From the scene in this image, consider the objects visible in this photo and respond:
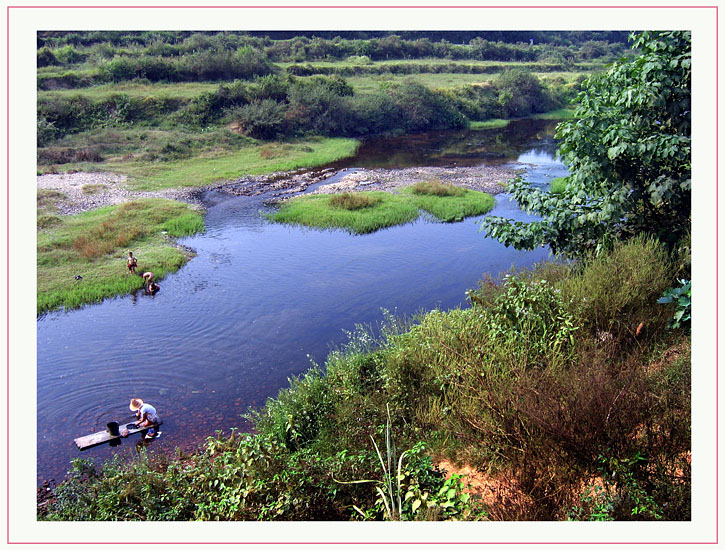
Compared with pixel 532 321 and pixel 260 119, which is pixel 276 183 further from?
pixel 532 321

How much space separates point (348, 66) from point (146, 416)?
39.4 meters

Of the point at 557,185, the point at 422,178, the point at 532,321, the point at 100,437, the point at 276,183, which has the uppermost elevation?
the point at 422,178

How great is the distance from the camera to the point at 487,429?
15.9 ft

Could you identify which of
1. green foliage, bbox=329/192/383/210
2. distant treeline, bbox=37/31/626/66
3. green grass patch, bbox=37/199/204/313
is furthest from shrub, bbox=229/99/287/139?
green grass patch, bbox=37/199/204/313

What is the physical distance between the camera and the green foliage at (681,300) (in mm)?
6523

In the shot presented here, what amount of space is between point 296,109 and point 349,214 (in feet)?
53.4

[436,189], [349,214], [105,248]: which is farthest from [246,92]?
[105,248]

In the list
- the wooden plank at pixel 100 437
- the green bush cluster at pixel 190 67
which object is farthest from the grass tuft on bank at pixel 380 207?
the green bush cluster at pixel 190 67

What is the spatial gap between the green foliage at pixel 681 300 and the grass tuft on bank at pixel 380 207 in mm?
12237

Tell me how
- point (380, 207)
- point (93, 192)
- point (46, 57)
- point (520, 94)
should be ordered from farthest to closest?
point (520, 94) < point (46, 57) < point (93, 192) < point (380, 207)

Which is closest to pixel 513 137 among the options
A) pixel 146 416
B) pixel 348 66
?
pixel 348 66

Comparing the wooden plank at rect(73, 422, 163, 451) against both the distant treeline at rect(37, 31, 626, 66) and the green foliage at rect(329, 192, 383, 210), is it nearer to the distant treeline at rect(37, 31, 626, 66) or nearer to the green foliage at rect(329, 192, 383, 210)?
the green foliage at rect(329, 192, 383, 210)

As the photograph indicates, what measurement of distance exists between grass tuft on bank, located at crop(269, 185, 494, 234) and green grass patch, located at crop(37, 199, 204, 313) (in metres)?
3.49

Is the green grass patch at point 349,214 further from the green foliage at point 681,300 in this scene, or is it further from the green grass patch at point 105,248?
the green foliage at point 681,300
